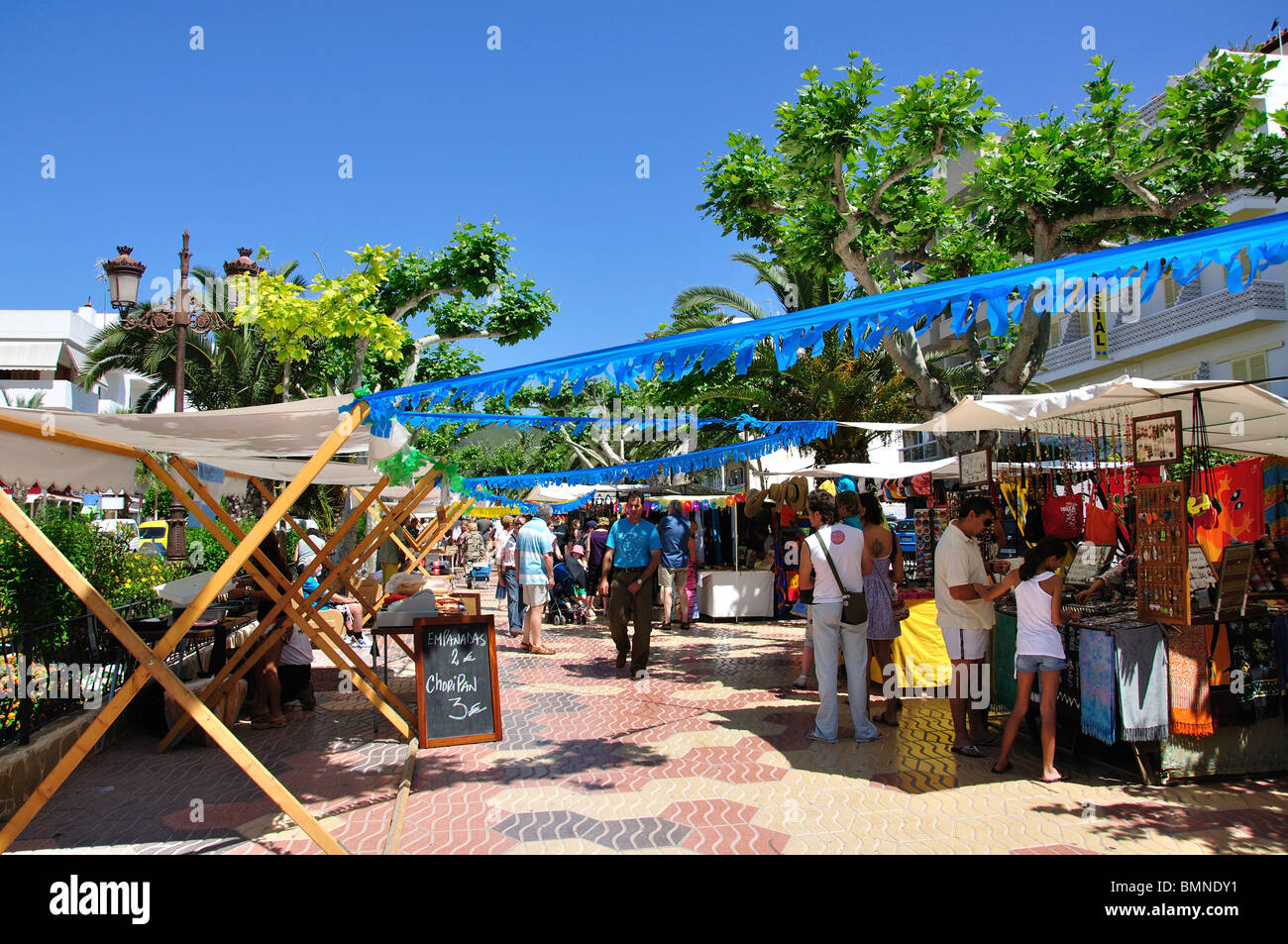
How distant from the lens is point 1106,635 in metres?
5.07

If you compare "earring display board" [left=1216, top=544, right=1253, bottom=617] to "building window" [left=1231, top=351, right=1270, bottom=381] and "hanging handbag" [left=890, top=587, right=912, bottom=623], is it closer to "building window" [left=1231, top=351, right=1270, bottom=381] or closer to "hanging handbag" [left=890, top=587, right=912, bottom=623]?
"hanging handbag" [left=890, top=587, right=912, bottom=623]

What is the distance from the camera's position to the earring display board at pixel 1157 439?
5223mm

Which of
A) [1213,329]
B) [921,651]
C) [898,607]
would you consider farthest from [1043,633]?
[1213,329]

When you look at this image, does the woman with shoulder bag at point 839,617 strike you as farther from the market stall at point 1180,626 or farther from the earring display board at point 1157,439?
the earring display board at point 1157,439

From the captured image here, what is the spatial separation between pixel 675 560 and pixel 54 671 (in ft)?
26.2

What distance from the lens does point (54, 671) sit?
5.81 m

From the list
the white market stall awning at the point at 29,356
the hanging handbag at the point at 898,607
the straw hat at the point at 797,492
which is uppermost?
the white market stall awning at the point at 29,356

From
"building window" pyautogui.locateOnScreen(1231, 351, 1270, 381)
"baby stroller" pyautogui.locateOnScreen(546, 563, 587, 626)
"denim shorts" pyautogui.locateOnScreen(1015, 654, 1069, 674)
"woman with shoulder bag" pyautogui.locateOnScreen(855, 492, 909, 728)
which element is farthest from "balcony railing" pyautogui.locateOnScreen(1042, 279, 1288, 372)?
"denim shorts" pyautogui.locateOnScreen(1015, 654, 1069, 674)

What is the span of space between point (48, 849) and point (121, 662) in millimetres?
2829

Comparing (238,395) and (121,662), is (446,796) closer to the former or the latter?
(121,662)

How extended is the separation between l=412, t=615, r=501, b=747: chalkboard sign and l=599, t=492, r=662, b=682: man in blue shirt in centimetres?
260

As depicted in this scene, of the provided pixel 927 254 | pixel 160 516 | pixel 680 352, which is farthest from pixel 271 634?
pixel 160 516

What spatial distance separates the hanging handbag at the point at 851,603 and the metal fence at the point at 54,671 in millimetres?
5313

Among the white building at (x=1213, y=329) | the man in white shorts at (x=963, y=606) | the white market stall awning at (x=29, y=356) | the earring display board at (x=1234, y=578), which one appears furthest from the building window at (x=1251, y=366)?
the white market stall awning at (x=29, y=356)
